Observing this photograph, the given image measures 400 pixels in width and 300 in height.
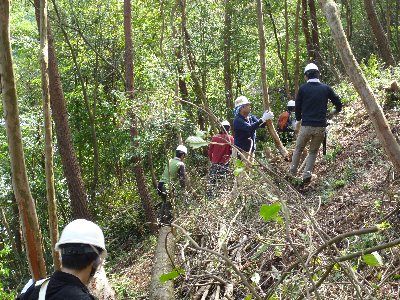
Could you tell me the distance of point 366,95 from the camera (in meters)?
6.79

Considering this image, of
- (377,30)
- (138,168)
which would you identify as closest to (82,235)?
(138,168)

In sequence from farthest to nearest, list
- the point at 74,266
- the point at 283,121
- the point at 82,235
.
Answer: the point at 283,121, the point at 82,235, the point at 74,266

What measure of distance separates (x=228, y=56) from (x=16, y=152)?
541 inches

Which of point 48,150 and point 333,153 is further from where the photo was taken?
point 333,153

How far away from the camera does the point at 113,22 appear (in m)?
18.8

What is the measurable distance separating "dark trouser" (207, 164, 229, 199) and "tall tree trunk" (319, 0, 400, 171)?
135 inches

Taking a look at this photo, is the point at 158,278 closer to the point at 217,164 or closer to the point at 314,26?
the point at 217,164

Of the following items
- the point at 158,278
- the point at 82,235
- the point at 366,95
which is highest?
the point at 366,95

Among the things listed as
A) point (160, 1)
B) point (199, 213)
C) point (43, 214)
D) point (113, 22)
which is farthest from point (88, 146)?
point (199, 213)

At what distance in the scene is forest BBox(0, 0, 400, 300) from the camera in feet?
18.2

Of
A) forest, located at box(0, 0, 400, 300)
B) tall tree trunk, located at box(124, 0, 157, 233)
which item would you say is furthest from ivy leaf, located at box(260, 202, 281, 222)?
tall tree trunk, located at box(124, 0, 157, 233)

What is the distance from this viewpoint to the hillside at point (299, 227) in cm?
526

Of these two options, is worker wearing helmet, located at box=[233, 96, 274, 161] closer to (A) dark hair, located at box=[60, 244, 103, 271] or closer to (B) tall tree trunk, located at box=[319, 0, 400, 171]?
(B) tall tree trunk, located at box=[319, 0, 400, 171]

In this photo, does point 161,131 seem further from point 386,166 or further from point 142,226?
point 386,166
